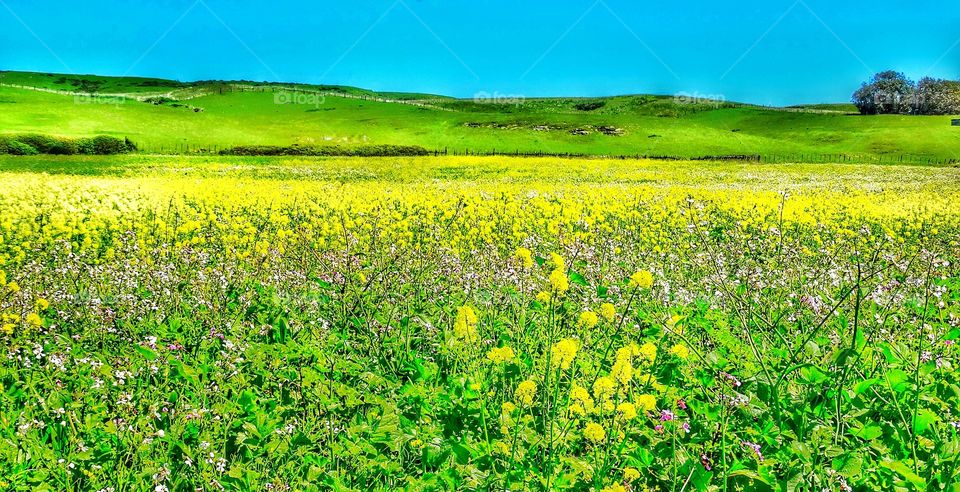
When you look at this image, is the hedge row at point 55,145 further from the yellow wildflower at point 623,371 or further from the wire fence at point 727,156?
the yellow wildflower at point 623,371

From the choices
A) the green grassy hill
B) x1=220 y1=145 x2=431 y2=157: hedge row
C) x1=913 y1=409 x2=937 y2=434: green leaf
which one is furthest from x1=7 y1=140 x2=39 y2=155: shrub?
x1=913 y1=409 x2=937 y2=434: green leaf

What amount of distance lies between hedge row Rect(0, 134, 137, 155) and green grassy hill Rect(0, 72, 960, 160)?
6.89 meters

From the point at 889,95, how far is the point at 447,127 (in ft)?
307

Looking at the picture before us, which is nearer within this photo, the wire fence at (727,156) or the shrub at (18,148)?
the shrub at (18,148)

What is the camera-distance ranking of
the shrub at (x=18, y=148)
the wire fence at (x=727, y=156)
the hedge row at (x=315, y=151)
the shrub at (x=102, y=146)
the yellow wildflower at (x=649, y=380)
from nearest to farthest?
the yellow wildflower at (x=649, y=380) → the shrub at (x=18, y=148) → the shrub at (x=102, y=146) → the hedge row at (x=315, y=151) → the wire fence at (x=727, y=156)

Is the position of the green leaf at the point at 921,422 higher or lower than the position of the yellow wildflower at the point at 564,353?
lower

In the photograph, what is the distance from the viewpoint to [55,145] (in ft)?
189

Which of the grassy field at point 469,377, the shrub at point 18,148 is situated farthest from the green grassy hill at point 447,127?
the grassy field at point 469,377

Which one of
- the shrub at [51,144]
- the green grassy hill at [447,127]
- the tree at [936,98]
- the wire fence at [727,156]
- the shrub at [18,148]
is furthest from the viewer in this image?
the tree at [936,98]

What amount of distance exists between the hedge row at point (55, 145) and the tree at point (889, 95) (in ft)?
452

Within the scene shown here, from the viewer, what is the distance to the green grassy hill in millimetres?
83125

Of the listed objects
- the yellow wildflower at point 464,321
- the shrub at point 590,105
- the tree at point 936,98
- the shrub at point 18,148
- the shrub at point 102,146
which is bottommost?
the yellow wildflower at point 464,321

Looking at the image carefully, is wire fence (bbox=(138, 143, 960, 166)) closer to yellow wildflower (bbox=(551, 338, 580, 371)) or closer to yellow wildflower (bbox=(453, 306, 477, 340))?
yellow wildflower (bbox=(453, 306, 477, 340))

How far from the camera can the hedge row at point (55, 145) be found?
5476 cm
